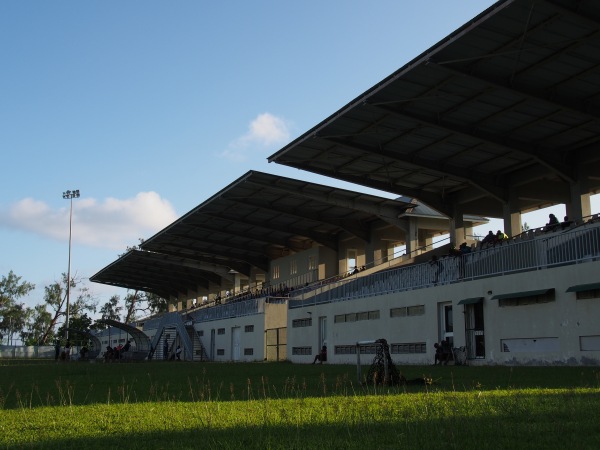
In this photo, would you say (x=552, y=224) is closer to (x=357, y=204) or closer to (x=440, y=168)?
(x=440, y=168)

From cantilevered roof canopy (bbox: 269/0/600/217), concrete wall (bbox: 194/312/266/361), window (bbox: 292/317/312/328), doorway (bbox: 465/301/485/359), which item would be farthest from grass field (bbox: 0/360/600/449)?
concrete wall (bbox: 194/312/266/361)

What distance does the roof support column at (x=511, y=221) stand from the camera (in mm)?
40562

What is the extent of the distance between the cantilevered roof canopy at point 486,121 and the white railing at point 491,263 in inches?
247

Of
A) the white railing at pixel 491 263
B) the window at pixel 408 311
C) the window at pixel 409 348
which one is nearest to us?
the white railing at pixel 491 263

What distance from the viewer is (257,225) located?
56.2 meters

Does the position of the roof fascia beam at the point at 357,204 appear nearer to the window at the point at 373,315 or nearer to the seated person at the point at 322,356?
the seated person at the point at 322,356

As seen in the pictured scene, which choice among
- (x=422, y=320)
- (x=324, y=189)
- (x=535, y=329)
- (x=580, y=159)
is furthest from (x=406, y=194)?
(x=535, y=329)

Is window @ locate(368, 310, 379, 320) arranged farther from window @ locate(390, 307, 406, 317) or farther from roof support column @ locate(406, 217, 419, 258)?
roof support column @ locate(406, 217, 419, 258)

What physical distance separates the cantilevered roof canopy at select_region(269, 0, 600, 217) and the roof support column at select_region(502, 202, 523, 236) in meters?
0.36

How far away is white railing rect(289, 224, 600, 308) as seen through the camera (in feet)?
75.0

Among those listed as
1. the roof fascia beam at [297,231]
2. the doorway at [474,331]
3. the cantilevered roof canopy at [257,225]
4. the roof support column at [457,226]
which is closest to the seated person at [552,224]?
the doorway at [474,331]

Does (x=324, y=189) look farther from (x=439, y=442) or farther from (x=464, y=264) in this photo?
(x=439, y=442)

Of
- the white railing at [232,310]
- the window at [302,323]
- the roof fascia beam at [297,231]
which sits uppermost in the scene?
the roof fascia beam at [297,231]

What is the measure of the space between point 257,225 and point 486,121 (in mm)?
27117
